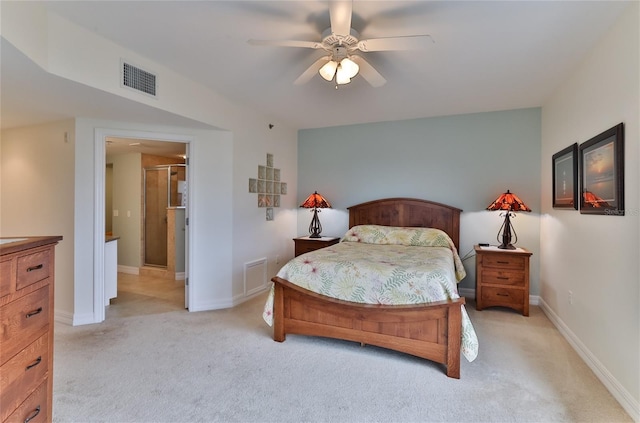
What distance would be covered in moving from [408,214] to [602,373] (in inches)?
102

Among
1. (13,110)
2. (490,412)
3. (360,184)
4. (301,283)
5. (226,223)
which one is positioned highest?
(13,110)

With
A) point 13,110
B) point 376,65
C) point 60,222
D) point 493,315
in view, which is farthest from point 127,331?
point 493,315

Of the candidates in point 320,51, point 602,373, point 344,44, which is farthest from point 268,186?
point 602,373

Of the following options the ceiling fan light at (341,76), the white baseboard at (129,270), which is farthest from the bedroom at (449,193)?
the white baseboard at (129,270)

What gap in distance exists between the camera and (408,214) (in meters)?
4.44

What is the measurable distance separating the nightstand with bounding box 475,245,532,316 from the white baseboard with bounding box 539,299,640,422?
374 mm

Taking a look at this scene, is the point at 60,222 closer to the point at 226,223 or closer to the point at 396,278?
the point at 226,223

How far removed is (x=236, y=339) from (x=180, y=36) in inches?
99.1

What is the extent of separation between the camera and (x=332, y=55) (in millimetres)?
2279

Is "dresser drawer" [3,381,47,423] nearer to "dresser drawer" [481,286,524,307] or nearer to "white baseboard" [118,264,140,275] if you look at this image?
"dresser drawer" [481,286,524,307]

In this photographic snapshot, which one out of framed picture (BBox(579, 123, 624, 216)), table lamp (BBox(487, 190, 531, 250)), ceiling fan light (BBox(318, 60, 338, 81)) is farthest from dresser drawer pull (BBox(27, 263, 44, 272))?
table lamp (BBox(487, 190, 531, 250))

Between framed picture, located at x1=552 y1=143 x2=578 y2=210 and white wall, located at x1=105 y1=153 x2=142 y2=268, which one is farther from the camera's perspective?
white wall, located at x1=105 y1=153 x2=142 y2=268

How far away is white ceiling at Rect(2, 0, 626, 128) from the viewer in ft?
6.56

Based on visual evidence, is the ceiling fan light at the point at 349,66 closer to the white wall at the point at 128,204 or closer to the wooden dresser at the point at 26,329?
the wooden dresser at the point at 26,329
